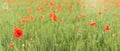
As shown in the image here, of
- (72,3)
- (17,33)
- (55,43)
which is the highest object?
(17,33)

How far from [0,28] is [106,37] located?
4.58ft

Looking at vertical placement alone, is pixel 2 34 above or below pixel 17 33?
below

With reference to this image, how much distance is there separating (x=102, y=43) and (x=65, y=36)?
14.6 inches

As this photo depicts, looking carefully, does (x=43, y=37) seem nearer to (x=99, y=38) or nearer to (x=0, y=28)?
(x=99, y=38)

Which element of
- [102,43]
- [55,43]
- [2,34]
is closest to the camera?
[55,43]

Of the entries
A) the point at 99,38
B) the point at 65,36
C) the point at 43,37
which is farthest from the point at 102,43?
the point at 43,37

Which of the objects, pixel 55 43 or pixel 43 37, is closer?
pixel 55 43

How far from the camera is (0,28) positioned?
3398 millimetres

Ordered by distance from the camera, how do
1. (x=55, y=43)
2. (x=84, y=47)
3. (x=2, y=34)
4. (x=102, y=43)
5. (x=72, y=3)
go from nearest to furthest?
1. (x=84, y=47)
2. (x=55, y=43)
3. (x=102, y=43)
4. (x=2, y=34)
5. (x=72, y=3)

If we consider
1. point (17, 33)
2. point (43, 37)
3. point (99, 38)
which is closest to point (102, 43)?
point (99, 38)

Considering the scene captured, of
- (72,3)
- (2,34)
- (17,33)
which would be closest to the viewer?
(17,33)

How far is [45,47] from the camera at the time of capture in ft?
7.57

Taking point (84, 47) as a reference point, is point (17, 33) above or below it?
above

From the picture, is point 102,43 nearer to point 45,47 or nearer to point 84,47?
point 84,47
